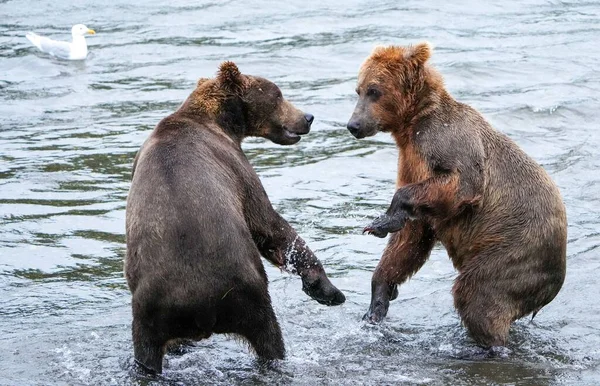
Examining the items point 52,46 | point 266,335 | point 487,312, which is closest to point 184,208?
point 266,335

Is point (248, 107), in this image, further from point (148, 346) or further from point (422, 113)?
point (148, 346)

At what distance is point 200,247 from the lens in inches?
256

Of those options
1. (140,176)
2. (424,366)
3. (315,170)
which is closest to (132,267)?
(140,176)

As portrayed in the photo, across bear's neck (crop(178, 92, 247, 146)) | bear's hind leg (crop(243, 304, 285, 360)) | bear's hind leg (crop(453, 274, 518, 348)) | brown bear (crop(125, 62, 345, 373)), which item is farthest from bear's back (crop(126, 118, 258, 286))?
bear's hind leg (crop(453, 274, 518, 348))

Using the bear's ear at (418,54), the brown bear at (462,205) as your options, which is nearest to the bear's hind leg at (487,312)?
the brown bear at (462,205)

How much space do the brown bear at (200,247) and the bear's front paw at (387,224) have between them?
449 mm

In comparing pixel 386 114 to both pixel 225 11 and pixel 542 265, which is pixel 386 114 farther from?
pixel 225 11

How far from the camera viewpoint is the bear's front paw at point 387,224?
741 cm

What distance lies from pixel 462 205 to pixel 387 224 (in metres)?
0.56

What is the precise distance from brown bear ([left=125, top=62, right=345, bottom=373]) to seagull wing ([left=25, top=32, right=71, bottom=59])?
11220mm

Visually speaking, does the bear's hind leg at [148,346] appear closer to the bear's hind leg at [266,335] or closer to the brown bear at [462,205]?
the bear's hind leg at [266,335]

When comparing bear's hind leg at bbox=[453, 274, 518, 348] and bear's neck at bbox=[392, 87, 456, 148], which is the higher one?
bear's neck at bbox=[392, 87, 456, 148]

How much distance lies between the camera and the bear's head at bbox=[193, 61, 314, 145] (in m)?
7.70

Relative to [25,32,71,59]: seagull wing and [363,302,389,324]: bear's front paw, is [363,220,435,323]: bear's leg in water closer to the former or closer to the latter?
[363,302,389,324]: bear's front paw
